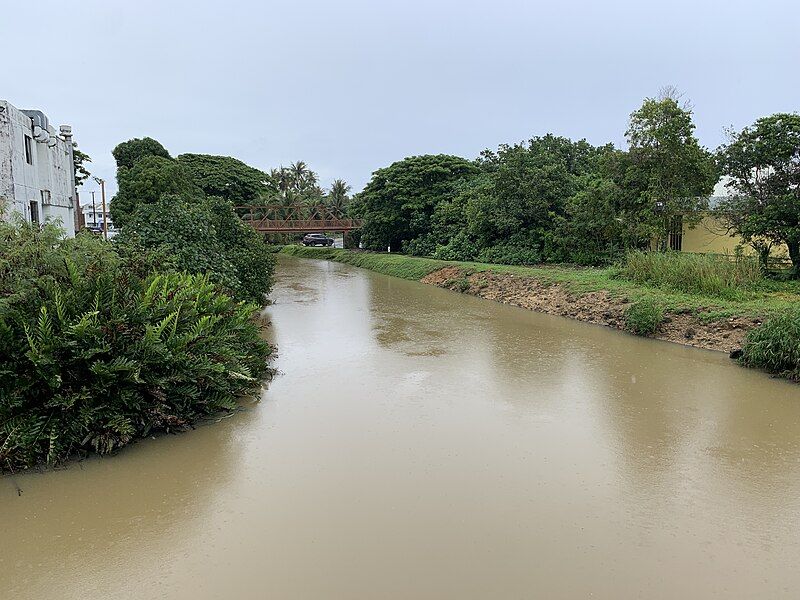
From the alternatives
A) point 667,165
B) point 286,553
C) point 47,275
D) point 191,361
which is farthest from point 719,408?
point 667,165

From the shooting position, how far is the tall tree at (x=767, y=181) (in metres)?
13.1

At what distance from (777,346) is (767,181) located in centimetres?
684

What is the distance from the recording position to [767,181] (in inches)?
535

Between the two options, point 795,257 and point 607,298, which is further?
point 795,257

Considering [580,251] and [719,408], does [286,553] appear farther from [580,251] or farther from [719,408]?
[580,251]

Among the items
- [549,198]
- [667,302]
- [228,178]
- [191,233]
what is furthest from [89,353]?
[228,178]

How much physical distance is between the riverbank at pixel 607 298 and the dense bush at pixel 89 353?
26.8 feet

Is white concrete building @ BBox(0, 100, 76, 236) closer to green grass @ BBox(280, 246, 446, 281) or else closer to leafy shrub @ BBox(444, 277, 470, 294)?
leafy shrub @ BBox(444, 277, 470, 294)

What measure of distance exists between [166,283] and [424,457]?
10.9 feet

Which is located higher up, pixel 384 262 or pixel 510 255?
pixel 510 255

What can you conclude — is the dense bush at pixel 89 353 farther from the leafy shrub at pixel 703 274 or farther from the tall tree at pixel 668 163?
the tall tree at pixel 668 163

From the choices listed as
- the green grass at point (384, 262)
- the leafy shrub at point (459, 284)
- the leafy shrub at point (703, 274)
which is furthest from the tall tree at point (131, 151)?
the leafy shrub at point (703, 274)

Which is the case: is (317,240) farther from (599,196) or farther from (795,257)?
(795,257)

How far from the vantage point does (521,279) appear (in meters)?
17.5
